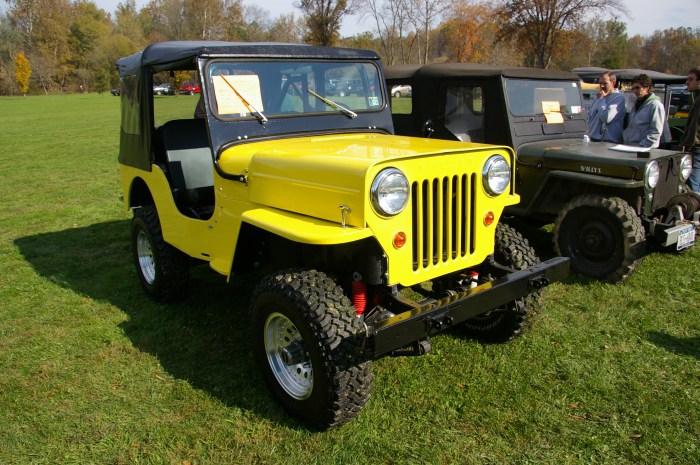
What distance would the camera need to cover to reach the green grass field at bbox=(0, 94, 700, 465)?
2914 millimetres

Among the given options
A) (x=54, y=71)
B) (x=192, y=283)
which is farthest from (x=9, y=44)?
(x=192, y=283)

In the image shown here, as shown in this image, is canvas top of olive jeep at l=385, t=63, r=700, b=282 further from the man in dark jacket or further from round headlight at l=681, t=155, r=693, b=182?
the man in dark jacket

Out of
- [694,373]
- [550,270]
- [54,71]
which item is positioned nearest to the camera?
[550,270]

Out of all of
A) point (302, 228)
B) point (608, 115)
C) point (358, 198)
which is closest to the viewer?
point (358, 198)

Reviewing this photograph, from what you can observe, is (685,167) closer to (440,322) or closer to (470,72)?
(470,72)

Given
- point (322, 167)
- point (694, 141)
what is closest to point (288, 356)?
point (322, 167)

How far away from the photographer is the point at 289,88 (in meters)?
4.00

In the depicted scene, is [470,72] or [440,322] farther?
[470,72]

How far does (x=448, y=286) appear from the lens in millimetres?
3678

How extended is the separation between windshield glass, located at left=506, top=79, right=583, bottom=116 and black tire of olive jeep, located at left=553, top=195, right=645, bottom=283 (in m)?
1.39

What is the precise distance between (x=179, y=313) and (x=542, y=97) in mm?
4681

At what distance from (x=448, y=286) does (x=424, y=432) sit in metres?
1.03

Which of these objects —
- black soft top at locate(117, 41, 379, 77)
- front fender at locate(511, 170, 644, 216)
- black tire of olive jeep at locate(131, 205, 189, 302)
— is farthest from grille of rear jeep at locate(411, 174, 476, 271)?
front fender at locate(511, 170, 644, 216)

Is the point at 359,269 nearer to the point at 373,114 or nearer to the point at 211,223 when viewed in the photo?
the point at 211,223
